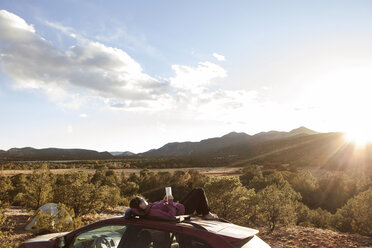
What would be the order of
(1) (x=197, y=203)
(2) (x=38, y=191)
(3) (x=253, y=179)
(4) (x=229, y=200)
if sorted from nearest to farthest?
(1) (x=197, y=203) → (4) (x=229, y=200) → (2) (x=38, y=191) → (3) (x=253, y=179)

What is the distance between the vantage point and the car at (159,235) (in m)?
3.02

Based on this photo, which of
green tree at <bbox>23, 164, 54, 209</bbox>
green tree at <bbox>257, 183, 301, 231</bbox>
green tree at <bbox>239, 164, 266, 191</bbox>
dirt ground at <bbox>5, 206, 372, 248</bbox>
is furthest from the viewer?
green tree at <bbox>239, 164, 266, 191</bbox>

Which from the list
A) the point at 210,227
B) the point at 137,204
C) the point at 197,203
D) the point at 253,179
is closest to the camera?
the point at 210,227

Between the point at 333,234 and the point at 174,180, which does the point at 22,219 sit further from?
the point at 174,180

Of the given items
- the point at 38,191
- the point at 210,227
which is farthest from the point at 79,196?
the point at 210,227

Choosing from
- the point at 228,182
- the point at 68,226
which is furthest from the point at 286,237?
the point at 68,226

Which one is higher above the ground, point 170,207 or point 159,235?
point 170,207

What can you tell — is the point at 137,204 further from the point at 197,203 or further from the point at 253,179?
the point at 253,179

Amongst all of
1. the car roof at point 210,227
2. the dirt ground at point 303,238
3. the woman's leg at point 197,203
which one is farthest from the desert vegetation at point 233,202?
the car roof at point 210,227

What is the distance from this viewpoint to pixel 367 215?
14211 mm

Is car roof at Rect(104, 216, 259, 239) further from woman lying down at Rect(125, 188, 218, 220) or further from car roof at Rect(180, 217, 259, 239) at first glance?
woman lying down at Rect(125, 188, 218, 220)

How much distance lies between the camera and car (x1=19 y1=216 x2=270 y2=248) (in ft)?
9.89

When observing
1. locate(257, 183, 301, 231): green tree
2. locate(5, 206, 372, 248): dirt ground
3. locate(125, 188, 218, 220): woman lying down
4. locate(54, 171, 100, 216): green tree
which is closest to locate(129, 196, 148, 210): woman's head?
locate(125, 188, 218, 220): woman lying down

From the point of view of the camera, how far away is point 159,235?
10.7 feet
